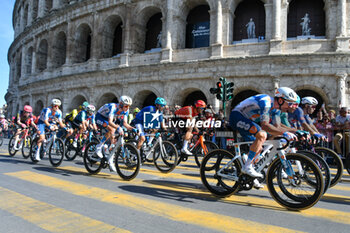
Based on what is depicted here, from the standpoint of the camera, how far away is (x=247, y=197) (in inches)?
182

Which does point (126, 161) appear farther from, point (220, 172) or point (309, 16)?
point (309, 16)

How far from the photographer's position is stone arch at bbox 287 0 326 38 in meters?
17.0

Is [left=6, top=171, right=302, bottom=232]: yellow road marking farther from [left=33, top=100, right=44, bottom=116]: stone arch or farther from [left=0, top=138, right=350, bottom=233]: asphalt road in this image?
[left=33, top=100, right=44, bottom=116]: stone arch

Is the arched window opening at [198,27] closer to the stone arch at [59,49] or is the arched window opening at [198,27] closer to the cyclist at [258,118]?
the stone arch at [59,49]

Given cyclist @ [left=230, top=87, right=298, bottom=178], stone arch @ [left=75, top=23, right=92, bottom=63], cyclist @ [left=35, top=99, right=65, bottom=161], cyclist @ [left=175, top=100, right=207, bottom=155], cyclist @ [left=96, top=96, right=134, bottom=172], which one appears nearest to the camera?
cyclist @ [left=230, top=87, right=298, bottom=178]

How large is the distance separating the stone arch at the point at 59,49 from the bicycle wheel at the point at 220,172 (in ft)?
88.1

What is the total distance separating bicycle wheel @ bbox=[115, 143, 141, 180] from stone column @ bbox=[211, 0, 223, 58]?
12750mm

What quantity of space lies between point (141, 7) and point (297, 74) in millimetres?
12970

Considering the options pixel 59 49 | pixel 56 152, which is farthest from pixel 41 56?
pixel 56 152

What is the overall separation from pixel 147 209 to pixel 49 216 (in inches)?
51.9

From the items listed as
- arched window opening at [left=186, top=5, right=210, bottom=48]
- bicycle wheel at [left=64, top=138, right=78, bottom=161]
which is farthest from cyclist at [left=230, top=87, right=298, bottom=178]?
arched window opening at [left=186, top=5, right=210, bottom=48]

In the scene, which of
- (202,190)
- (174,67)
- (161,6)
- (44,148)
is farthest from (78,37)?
(202,190)

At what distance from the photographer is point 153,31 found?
22.5m

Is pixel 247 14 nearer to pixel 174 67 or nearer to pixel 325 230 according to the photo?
pixel 174 67
